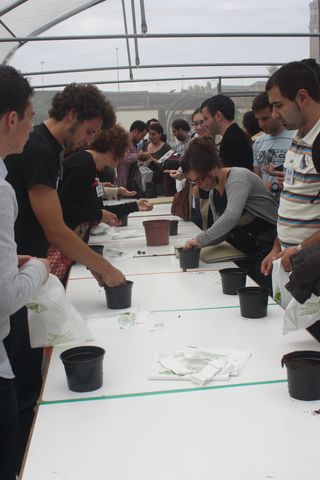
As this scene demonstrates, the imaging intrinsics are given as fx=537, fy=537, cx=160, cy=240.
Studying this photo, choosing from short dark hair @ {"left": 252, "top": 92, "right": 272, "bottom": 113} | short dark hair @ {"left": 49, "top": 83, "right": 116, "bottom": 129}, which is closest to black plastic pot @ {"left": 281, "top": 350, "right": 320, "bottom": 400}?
short dark hair @ {"left": 49, "top": 83, "right": 116, "bottom": 129}

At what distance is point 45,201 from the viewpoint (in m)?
1.85

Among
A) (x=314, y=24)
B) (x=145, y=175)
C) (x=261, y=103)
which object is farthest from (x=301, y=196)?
(x=145, y=175)

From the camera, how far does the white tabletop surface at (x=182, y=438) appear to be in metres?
1.00

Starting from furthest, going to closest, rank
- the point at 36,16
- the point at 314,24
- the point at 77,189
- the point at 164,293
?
1. the point at 36,16
2. the point at 314,24
3. the point at 77,189
4. the point at 164,293

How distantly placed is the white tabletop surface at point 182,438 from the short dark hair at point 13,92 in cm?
73

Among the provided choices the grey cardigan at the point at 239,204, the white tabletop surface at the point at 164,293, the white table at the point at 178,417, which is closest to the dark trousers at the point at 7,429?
the white table at the point at 178,417

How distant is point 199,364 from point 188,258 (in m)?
1.17

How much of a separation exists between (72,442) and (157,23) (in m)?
A: 5.85

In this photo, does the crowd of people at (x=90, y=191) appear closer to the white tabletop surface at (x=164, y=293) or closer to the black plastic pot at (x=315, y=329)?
the white tabletop surface at (x=164, y=293)

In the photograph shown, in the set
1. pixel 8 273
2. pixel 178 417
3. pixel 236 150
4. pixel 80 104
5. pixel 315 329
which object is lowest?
pixel 315 329

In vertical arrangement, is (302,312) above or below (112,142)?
below

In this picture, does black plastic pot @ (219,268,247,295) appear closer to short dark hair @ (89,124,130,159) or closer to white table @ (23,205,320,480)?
white table @ (23,205,320,480)

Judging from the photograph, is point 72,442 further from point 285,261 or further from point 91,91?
point 91,91

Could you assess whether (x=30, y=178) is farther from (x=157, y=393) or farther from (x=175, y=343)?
(x=157, y=393)
